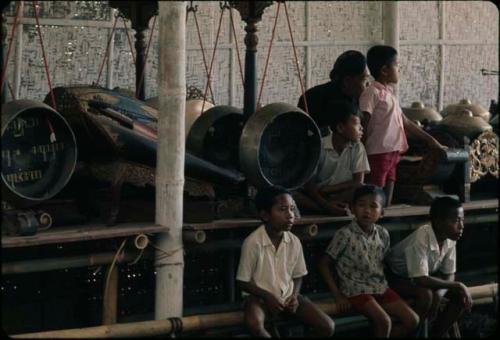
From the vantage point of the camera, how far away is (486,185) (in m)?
9.34

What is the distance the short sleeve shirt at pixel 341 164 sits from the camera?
300 inches

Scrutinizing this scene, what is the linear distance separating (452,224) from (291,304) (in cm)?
139

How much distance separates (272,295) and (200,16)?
13.8 feet

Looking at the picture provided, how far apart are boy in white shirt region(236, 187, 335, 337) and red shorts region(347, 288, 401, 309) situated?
403 millimetres

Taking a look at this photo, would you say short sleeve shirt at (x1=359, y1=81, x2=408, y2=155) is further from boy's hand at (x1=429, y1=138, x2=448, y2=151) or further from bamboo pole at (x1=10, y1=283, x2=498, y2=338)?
bamboo pole at (x1=10, y1=283, x2=498, y2=338)

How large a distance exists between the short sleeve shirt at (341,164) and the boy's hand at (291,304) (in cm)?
116

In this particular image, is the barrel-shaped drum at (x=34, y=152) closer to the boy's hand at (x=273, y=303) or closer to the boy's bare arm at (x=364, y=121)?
the boy's hand at (x=273, y=303)

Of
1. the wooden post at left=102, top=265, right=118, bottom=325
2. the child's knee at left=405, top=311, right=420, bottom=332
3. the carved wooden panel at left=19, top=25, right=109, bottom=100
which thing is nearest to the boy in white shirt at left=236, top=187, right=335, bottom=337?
the child's knee at left=405, top=311, right=420, bottom=332

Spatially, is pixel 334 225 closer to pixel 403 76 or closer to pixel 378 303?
pixel 378 303

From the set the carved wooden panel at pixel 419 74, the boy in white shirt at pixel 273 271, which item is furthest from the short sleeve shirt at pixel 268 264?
the carved wooden panel at pixel 419 74

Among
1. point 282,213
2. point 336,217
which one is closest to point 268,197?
point 282,213

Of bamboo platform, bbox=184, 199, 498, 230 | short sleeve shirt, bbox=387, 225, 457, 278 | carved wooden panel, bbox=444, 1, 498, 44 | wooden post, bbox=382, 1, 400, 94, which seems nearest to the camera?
bamboo platform, bbox=184, 199, 498, 230

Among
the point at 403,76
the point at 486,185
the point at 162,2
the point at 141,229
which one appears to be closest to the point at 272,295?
the point at 141,229

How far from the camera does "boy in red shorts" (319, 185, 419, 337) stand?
23.7ft
